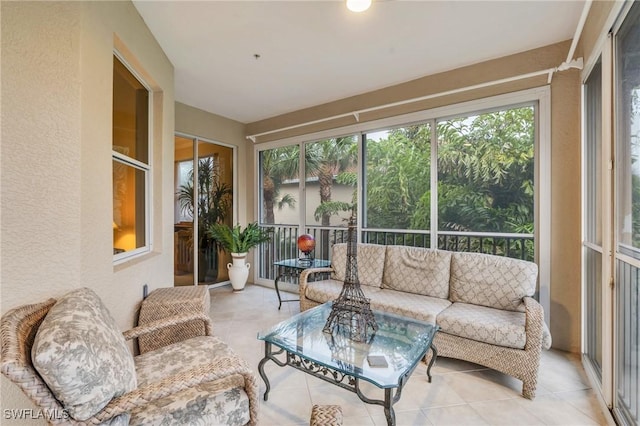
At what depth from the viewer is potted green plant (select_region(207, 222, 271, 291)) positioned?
4250mm

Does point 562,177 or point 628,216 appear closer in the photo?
point 628,216

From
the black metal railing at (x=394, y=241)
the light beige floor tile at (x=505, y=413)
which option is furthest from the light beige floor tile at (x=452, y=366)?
the black metal railing at (x=394, y=241)

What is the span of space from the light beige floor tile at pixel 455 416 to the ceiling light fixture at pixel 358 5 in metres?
2.65

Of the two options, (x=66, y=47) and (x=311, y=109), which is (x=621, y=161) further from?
(x=311, y=109)

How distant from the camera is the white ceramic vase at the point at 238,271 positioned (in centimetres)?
431

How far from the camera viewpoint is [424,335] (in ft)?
6.08

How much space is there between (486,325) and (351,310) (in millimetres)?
992

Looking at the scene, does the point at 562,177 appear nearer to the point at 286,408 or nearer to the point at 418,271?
the point at 418,271

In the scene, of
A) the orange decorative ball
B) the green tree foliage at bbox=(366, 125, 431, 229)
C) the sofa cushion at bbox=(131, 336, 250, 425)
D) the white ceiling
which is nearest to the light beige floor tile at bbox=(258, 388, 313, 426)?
the sofa cushion at bbox=(131, 336, 250, 425)

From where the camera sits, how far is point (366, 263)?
3090mm

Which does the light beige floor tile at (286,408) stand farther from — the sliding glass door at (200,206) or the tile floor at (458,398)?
the sliding glass door at (200,206)

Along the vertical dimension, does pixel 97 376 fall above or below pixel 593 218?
below

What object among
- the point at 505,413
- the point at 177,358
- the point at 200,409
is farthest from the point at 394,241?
the point at 200,409

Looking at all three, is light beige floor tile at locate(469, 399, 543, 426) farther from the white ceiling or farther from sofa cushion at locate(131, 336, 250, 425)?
the white ceiling
